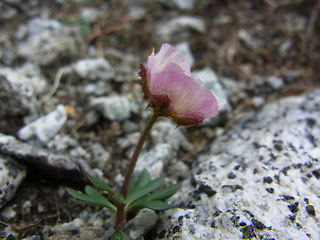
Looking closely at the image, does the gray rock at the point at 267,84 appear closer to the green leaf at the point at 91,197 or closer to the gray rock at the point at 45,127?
the gray rock at the point at 45,127

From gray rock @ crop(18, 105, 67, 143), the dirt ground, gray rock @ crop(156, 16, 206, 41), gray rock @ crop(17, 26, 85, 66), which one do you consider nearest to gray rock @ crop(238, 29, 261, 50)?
the dirt ground

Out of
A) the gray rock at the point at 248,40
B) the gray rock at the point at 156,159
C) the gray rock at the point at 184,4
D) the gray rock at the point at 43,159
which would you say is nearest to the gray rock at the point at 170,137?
the gray rock at the point at 156,159

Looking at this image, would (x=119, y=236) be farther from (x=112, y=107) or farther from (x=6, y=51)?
(x=6, y=51)

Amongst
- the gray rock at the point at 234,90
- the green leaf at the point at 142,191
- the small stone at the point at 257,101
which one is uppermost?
the green leaf at the point at 142,191

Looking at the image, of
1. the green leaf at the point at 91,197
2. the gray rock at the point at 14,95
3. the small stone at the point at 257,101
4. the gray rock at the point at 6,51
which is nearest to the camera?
the green leaf at the point at 91,197

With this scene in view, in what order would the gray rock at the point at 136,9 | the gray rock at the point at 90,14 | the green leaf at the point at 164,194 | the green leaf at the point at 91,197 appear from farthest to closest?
the gray rock at the point at 136,9, the gray rock at the point at 90,14, the green leaf at the point at 164,194, the green leaf at the point at 91,197

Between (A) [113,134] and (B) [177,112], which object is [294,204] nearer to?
(B) [177,112]
